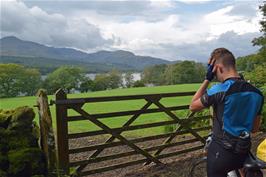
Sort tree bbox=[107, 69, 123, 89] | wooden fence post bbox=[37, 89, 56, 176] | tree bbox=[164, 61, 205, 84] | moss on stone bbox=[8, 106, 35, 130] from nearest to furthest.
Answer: moss on stone bbox=[8, 106, 35, 130]
wooden fence post bbox=[37, 89, 56, 176]
tree bbox=[107, 69, 123, 89]
tree bbox=[164, 61, 205, 84]

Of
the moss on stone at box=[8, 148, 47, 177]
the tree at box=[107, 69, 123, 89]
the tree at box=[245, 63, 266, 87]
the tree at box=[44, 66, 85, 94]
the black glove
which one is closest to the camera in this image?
the black glove

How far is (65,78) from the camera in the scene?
306ft

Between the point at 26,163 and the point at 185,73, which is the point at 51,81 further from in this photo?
the point at 26,163

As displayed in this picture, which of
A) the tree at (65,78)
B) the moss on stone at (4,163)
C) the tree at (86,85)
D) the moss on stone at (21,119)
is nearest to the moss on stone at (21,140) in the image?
the moss on stone at (21,119)

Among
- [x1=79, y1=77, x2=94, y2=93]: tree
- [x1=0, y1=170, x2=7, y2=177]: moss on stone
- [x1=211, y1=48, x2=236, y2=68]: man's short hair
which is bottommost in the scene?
[x1=79, y1=77, x2=94, y2=93]: tree

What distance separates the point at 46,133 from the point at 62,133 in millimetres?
285

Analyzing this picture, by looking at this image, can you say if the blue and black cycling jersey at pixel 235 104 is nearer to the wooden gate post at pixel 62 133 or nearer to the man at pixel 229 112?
the man at pixel 229 112

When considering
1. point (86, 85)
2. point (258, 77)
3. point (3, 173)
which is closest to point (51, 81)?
point (86, 85)

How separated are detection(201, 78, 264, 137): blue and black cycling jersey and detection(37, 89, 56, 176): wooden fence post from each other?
4.00 metres

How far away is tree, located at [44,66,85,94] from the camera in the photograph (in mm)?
84500

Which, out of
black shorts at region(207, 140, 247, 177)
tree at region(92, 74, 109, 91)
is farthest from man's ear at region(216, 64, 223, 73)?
tree at region(92, 74, 109, 91)

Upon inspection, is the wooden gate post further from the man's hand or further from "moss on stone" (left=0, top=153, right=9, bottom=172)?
the man's hand

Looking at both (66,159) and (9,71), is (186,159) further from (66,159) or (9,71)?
(9,71)

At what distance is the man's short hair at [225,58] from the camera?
3.66m
